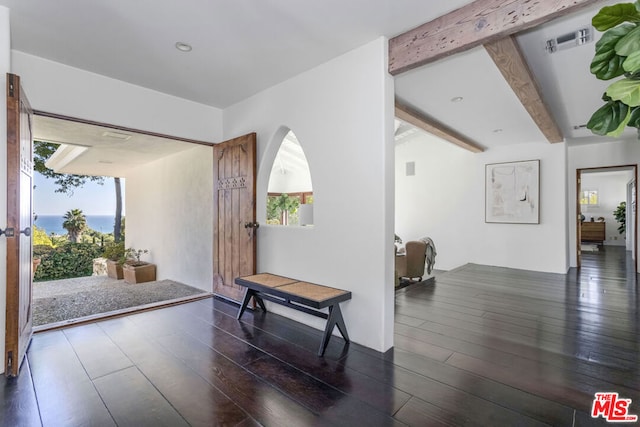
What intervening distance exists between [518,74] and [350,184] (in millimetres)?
1860

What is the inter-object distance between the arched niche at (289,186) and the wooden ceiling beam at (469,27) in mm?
8121

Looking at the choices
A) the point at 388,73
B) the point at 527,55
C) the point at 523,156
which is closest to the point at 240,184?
the point at 388,73

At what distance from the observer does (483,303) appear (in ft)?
12.6

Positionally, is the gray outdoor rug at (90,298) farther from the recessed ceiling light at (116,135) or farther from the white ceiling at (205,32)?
the white ceiling at (205,32)

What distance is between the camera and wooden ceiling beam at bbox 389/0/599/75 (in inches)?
73.9

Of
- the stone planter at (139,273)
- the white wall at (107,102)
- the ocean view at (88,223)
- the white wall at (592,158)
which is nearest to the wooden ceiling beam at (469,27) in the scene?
the white wall at (107,102)

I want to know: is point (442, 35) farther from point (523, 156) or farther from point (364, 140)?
point (523, 156)

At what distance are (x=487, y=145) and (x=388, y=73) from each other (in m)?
4.68

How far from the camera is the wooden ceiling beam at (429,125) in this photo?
3975 millimetres

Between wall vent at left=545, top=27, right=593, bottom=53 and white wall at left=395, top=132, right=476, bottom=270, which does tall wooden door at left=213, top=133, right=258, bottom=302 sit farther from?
white wall at left=395, top=132, right=476, bottom=270

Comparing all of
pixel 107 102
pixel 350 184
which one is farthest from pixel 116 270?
pixel 350 184

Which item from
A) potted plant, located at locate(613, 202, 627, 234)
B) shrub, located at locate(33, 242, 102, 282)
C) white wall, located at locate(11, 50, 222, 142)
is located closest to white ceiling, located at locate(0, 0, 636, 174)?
white wall, located at locate(11, 50, 222, 142)

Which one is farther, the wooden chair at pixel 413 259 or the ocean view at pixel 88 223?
the ocean view at pixel 88 223

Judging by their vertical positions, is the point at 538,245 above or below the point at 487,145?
below
